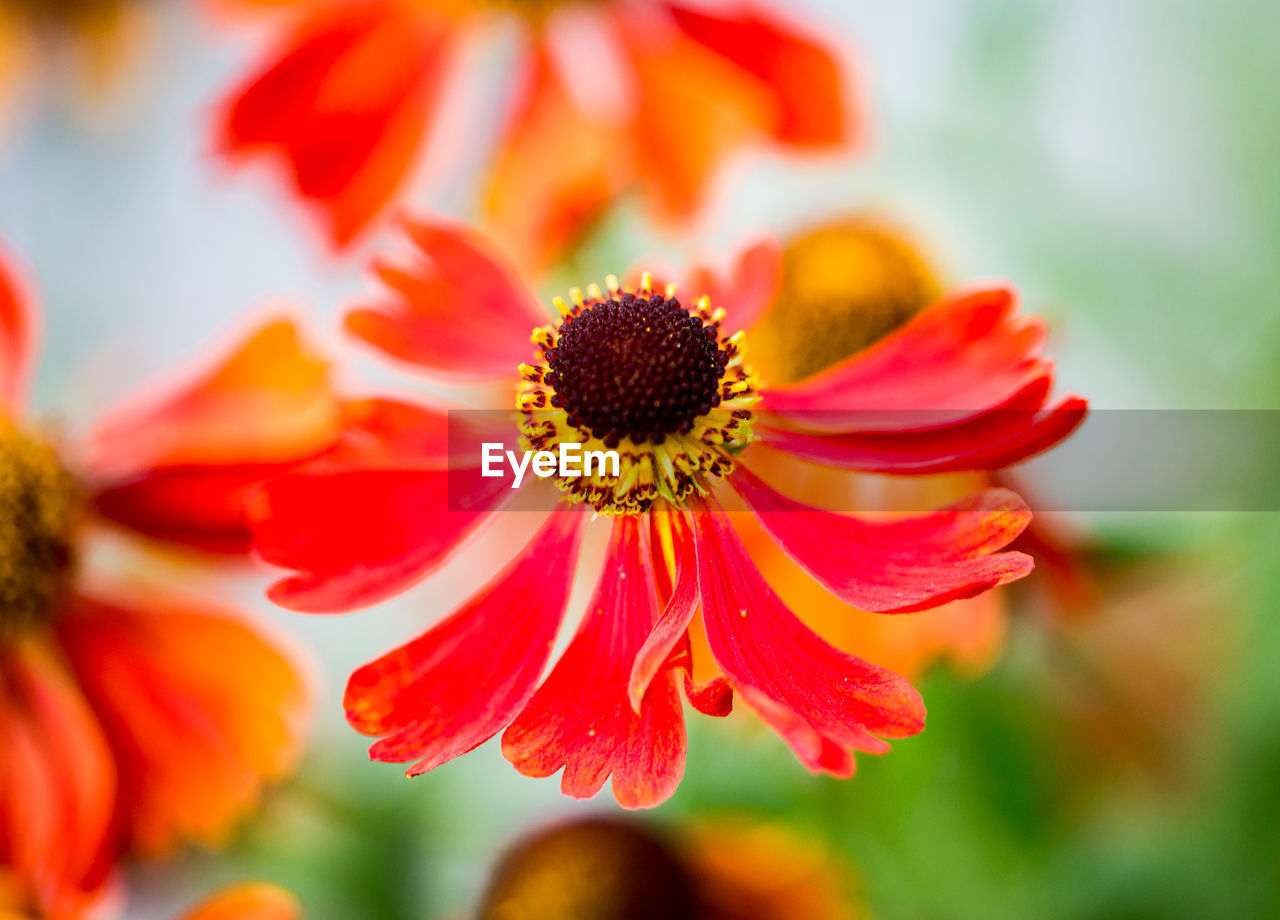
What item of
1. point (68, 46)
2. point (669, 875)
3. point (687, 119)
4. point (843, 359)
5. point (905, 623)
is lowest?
point (669, 875)

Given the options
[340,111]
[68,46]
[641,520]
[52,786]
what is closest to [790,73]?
[340,111]

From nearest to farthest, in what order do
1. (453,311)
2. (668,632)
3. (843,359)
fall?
(668,632) → (453,311) → (843,359)

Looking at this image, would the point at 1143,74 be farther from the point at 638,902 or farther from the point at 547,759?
the point at 547,759

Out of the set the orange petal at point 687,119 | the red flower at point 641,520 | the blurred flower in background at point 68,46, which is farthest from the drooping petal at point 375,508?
the blurred flower in background at point 68,46

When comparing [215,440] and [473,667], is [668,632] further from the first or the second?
[215,440]

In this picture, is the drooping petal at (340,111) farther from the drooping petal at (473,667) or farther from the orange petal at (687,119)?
the drooping petal at (473,667)

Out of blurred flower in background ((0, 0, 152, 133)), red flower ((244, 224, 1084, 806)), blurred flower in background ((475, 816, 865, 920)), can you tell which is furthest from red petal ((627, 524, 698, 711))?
blurred flower in background ((0, 0, 152, 133))

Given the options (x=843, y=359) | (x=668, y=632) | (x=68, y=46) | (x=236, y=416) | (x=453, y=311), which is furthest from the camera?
(x=68, y=46)
